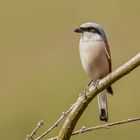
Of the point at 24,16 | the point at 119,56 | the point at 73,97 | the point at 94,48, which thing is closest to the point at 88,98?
the point at 94,48

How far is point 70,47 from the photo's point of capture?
5824 millimetres

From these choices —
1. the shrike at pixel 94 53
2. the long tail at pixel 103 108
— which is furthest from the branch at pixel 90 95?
the shrike at pixel 94 53

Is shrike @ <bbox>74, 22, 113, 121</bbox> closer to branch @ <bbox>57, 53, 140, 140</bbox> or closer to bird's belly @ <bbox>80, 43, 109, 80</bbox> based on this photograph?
bird's belly @ <bbox>80, 43, 109, 80</bbox>

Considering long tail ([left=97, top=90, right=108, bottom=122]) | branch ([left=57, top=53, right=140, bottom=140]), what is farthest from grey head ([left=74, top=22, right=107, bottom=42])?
branch ([left=57, top=53, right=140, bottom=140])

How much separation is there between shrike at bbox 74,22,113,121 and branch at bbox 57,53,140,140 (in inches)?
32.1

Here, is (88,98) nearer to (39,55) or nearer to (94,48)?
(94,48)

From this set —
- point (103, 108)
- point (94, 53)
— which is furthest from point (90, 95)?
point (94, 53)

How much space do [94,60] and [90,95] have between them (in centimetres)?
89

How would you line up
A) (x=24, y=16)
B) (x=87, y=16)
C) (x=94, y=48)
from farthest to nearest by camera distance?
(x=24, y=16) < (x=87, y=16) < (x=94, y=48)

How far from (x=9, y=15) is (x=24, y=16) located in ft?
0.85

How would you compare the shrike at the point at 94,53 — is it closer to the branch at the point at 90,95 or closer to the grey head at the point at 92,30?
the grey head at the point at 92,30

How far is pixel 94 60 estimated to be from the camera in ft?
6.93

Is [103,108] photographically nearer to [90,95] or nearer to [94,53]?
[94,53]

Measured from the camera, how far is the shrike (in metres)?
2.09
